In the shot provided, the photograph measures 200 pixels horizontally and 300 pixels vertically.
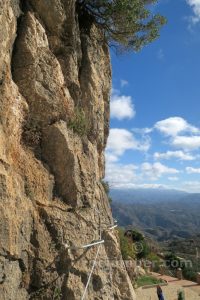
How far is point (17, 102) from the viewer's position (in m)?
8.60

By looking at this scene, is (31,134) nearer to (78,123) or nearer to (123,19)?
(78,123)

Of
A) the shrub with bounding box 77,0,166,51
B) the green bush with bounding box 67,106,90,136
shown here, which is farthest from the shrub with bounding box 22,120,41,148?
the shrub with bounding box 77,0,166,51

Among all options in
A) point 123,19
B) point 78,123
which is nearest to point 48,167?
point 78,123

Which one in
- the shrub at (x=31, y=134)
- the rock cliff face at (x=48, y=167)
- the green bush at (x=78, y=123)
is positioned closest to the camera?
the rock cliff face at (x=48, y=167)

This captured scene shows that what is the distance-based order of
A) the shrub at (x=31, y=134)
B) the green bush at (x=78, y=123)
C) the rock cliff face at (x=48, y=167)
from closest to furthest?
1. the rock cliff face at (x=48, y=167)
2. the shrub at (x=31, y=134)
3. the green bush at (x=78, y=123)

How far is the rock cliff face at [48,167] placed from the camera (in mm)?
7438

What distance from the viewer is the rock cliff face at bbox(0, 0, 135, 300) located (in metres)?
7.44

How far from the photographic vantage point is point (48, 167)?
9070mm

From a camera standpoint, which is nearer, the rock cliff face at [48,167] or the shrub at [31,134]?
the rock cliff face at [48,167]

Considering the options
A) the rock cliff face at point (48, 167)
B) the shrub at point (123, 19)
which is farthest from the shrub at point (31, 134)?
the shrub at point (123, 19)

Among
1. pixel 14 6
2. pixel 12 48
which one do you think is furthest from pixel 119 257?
pixel 14 6

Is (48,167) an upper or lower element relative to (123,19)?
lower

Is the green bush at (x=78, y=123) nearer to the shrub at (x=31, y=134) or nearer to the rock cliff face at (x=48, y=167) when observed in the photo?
the rock cliff face at (x=48, y=167)

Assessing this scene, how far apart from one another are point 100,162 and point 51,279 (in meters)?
6.85
